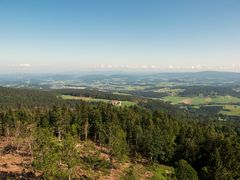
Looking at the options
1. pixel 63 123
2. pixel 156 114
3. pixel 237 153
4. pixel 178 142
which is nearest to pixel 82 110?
pixel 63 123

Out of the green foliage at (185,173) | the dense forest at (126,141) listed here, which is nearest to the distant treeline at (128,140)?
the dense forest at (126,141)

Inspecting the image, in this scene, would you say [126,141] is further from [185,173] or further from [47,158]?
[47,158]

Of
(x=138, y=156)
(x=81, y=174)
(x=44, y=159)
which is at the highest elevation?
(x=44, y=159)

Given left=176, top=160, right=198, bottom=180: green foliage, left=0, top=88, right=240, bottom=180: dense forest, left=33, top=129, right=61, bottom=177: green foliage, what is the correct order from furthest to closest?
left=176, top=160, right=198, bottom=180: green foliage → left=0, top=88, right=240, bottom=180: dense forest → left=33, top=129, right=61, bottom=177: green foliage

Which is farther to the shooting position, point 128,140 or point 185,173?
point 128,140

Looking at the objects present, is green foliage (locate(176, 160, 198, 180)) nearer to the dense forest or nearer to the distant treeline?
the dense forest

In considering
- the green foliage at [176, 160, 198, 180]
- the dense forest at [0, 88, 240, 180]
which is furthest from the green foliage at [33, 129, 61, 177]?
the green foliage at [176, 160, 198, 180]

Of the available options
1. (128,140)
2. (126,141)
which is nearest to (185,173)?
(126,141)

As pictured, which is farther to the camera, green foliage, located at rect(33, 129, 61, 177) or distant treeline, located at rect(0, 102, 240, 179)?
distant treeline, located at rect(0, 102, 240, 179)

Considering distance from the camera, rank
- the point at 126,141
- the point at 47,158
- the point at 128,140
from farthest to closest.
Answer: the point at 128,140 < the point at 126,141 < the point at 47,158

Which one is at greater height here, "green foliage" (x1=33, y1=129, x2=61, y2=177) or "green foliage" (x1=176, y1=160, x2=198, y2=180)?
"green foliage" (x1=33, y1=129, x2=61, y2=177)

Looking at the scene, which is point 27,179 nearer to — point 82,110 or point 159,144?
point 159,144
